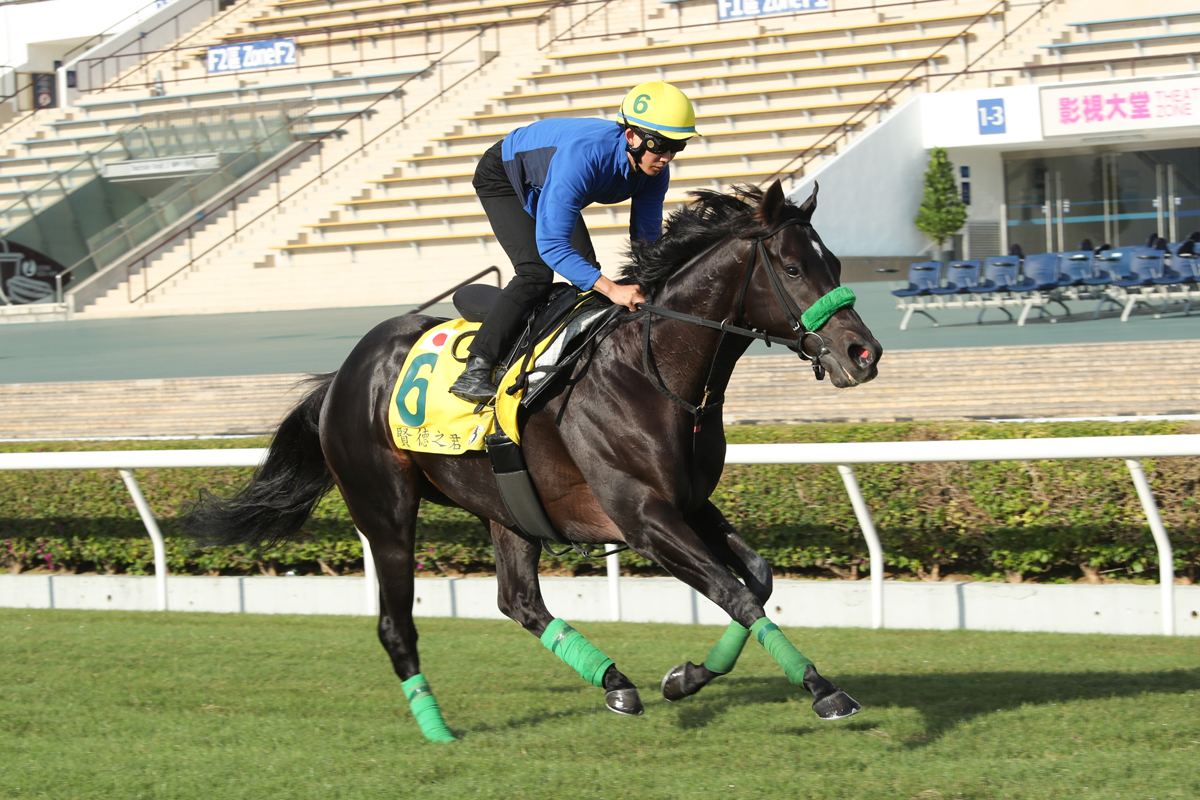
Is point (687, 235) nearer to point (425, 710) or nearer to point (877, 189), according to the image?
point (425, 710)

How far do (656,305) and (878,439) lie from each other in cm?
243

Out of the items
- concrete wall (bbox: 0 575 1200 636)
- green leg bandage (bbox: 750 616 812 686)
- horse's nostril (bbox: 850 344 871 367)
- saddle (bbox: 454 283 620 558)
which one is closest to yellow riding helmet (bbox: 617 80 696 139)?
saddle (bbox: 454 283 620 558)

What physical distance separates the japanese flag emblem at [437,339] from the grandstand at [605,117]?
32.4ft

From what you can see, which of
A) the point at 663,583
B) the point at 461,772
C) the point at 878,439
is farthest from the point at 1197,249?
the point at 461,772

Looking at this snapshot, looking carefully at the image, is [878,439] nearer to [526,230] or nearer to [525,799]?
[526,230]

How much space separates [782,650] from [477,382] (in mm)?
1237

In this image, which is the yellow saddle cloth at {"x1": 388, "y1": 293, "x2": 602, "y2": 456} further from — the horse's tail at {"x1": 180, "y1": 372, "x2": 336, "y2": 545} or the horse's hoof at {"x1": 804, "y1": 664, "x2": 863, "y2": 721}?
the horse's hoof at {"x1": 804, "y1": 664, "x2": 863, "y2": 721}

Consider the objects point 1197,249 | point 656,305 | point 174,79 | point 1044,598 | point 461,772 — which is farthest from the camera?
point 174,79

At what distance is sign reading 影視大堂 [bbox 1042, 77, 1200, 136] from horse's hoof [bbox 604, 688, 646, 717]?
596 inches

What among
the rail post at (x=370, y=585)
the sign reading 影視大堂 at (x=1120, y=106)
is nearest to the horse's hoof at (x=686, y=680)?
the rail post at (x=370, y=585)

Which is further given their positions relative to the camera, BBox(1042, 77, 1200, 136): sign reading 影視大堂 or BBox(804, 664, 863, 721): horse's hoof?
BBox(1042, 77, 1200, 136): sign reading 影視大堂

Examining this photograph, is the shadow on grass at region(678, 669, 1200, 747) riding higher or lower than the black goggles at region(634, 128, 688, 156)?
lower

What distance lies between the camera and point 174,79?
25.9 metres

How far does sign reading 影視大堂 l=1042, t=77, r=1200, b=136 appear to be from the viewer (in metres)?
15.7
